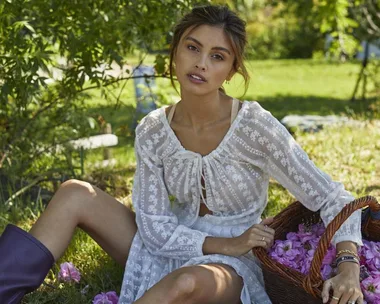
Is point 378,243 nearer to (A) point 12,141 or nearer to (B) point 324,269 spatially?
(B) point 324,269

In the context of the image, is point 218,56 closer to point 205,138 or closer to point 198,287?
point 205,138

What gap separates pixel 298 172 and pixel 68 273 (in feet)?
Result: 3.61

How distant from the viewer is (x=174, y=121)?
3.04 meters

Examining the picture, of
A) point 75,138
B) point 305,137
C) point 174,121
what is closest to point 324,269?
point 174,121

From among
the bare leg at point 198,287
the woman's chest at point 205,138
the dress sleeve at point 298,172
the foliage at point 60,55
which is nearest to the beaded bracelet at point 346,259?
the dress sleeve at point 298,172

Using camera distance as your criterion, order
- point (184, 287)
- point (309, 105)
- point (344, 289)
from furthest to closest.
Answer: point (309, 105) → point (184, 287) → point (344, 289)

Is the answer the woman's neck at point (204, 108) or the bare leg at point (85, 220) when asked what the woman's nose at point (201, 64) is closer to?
the woman's neck at point (204, 108)

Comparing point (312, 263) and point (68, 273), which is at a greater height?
point (312, 263)

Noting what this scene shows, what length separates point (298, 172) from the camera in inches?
109

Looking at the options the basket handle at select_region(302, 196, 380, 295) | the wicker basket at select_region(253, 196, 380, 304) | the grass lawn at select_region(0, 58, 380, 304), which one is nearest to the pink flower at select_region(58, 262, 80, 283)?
the grass lawn at select_region(0, 58, 380, 304)

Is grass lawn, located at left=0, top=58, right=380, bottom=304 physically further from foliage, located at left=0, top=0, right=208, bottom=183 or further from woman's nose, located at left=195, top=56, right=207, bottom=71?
woman's nose, located at left=195, top=56, right=207, bottom=71

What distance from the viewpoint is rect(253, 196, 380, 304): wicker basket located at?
2.38m

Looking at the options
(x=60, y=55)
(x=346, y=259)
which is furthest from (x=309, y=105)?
(x=346, y=259)

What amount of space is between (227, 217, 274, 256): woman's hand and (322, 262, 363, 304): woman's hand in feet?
1.10
